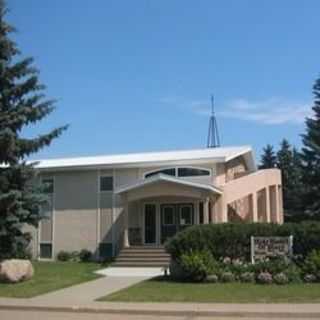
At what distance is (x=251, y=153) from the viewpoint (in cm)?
3912

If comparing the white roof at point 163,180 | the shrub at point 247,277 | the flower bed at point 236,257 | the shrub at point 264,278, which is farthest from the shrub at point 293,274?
the white roof at point 163,180

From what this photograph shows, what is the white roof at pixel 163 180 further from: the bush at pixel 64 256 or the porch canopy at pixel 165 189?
the bush at pixel 64 256

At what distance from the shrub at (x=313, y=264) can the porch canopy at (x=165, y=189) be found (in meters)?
8.99

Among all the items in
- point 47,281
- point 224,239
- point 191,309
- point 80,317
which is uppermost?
point 224,239

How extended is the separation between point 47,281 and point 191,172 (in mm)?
12928

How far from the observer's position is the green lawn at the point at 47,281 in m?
18.9

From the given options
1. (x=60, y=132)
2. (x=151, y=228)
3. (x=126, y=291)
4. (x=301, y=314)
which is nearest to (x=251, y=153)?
(x=151, y=228)

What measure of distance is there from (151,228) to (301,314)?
18371 mm

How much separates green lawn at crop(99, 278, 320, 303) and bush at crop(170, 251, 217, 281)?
0.78 m

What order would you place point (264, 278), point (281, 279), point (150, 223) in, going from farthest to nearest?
point (150, 223) → point (264, 278) → point (281, 279)

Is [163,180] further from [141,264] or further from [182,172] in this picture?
[141,264]

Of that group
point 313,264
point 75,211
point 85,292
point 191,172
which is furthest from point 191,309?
point 75,211

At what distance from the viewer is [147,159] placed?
3372 cm

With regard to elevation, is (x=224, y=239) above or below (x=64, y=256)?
above
